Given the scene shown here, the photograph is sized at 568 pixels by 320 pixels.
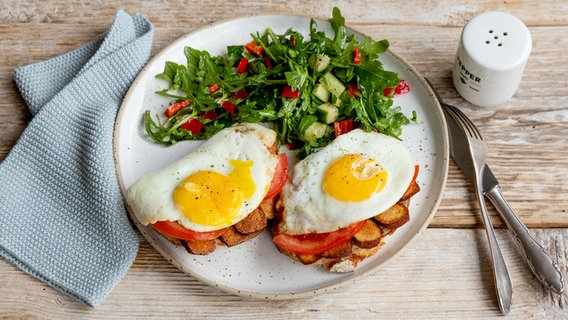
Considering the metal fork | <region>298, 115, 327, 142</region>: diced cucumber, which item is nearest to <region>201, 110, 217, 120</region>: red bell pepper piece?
→ <region>298, 115, 327, 142</region>: diced cucumber

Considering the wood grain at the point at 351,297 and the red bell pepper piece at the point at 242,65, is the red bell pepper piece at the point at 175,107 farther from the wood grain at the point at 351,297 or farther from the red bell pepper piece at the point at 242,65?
the wood grain at the point at 351,297

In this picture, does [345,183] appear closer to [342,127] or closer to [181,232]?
[342,127]

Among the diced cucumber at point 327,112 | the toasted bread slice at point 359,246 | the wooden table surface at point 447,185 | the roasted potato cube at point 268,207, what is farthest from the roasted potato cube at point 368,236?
the diced cucumber at point 327,112

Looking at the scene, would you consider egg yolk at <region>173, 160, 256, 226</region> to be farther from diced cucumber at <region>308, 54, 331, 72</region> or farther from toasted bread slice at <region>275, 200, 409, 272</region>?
diced cucumber at <region>308, 54, 331, 72</region>

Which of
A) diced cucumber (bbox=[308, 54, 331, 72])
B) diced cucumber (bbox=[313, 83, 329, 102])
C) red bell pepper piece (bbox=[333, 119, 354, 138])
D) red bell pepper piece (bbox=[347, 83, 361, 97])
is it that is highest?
diced cucumber (bbox=[308, 54, 331, 72])

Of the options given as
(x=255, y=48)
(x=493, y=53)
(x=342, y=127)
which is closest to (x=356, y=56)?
(x=342, y=127)

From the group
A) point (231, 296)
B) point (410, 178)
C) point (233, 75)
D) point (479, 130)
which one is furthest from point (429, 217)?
point (233, 75)
